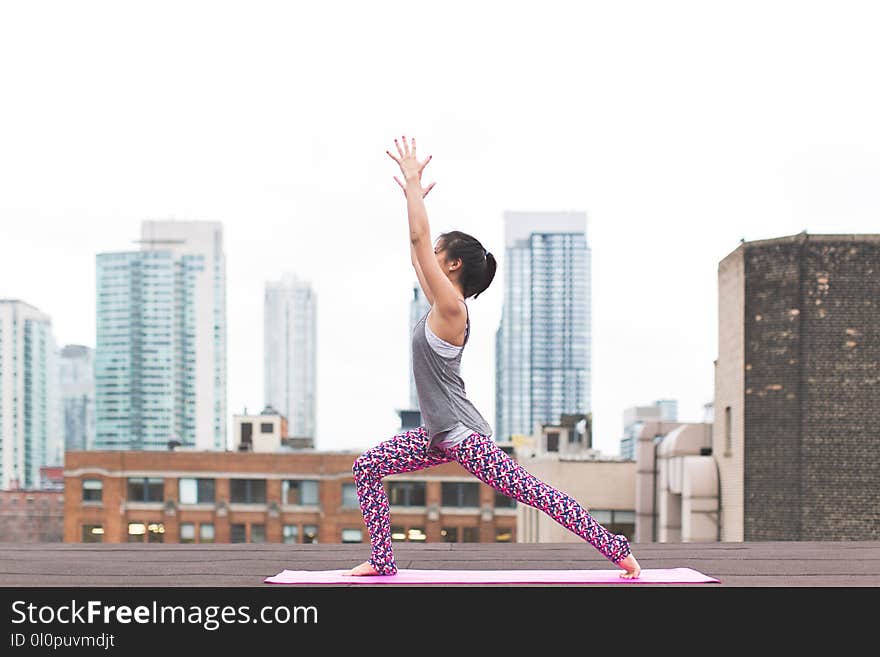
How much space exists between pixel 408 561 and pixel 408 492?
49470 mm

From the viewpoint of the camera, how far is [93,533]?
57406 millimetres

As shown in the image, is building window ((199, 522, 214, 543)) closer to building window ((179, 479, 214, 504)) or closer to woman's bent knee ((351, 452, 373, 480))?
building window ((179, 479, 214, 504))

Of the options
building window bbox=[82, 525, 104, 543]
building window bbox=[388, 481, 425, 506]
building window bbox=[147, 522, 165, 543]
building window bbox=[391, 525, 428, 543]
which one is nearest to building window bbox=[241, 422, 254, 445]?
building window bbox=[147, 522, 165, 543]

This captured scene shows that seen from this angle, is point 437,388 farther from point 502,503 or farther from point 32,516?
point 32,516

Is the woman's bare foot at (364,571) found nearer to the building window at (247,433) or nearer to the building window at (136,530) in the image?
the building window at (136,530)

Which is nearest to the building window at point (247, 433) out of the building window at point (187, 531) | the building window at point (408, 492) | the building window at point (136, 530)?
the building window at point (187, 531)

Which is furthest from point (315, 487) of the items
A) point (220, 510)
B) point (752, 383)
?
point (752, 383)

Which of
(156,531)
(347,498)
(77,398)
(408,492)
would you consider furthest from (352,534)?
(77,398)

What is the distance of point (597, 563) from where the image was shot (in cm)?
630

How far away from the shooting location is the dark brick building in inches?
929

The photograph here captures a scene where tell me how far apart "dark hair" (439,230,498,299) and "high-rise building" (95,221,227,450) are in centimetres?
16092
